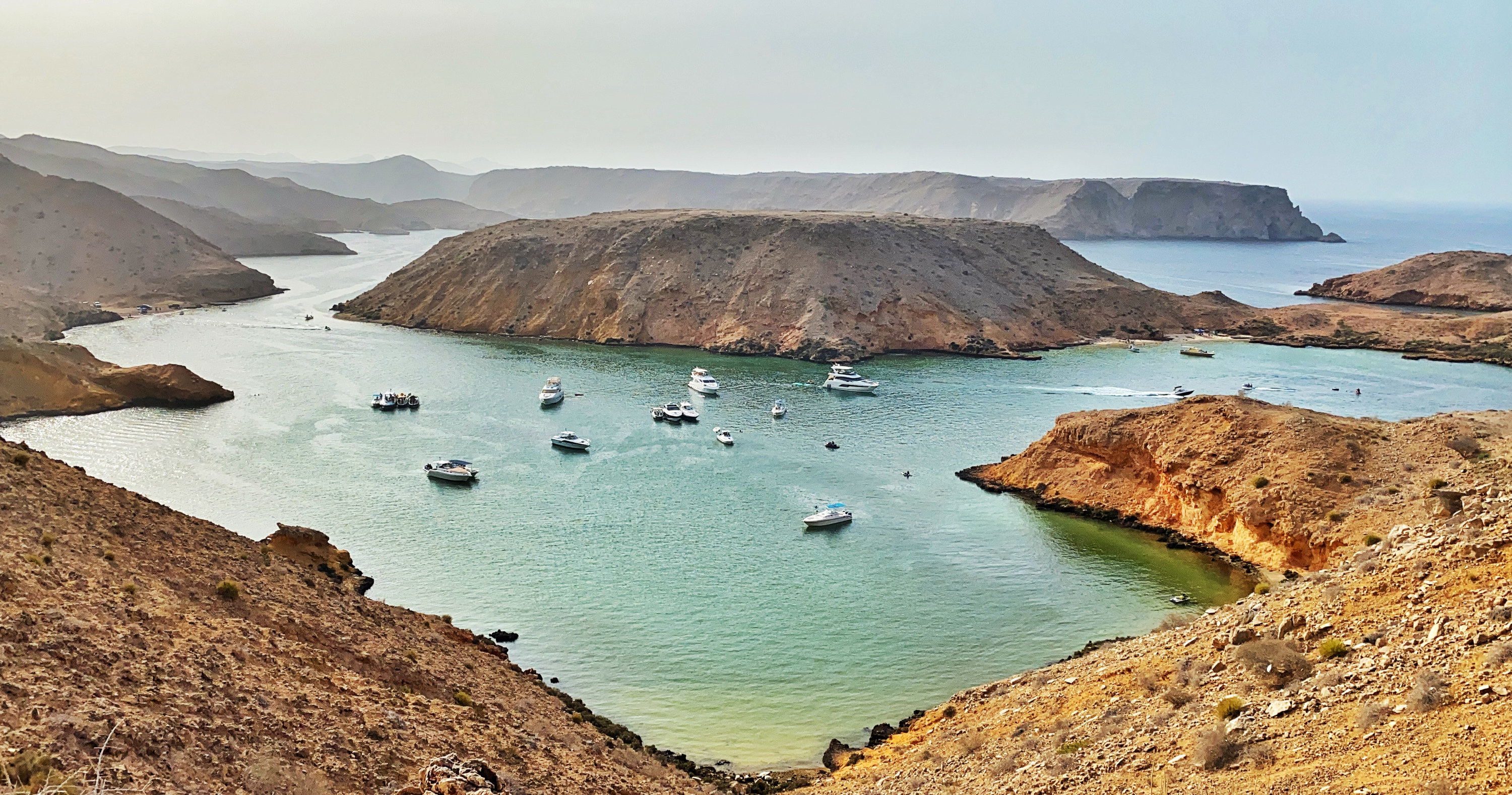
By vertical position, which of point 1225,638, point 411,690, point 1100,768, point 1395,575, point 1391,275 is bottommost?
point 411,690

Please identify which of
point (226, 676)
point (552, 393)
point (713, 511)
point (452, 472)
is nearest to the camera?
point (226, 676)

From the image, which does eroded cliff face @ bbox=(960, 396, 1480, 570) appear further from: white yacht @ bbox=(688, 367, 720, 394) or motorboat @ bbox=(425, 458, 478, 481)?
white yacht @ bbox=(688, 367, 720, 394)

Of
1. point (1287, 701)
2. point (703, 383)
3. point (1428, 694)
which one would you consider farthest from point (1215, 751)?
point (703, 383)

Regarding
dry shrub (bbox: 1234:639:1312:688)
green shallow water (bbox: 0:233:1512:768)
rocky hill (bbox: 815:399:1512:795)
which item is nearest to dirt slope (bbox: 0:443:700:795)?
green shallow water (bbox: 0:233:1512:768)

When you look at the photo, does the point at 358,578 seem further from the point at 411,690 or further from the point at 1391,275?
the point at 1391,275

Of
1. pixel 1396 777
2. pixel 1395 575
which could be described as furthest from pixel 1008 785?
pixel 1395 575

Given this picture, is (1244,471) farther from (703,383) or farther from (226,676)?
(703,383)
